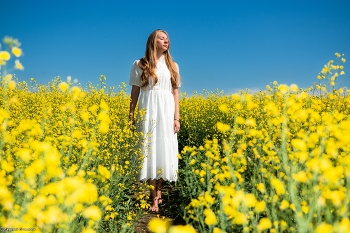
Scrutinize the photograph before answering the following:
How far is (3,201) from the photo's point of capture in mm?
1520

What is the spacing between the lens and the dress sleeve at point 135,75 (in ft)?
12.0

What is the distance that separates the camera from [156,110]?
3.68 metres

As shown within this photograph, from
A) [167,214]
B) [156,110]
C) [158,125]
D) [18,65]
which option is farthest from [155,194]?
[18,65]

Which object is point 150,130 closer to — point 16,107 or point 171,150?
point 171,150

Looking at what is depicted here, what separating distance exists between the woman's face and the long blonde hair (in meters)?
0.03

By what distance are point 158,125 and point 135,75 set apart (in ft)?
1.86

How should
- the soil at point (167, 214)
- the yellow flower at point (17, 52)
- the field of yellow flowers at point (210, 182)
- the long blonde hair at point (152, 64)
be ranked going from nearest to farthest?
the field of yellow flowers at point (210, 182), the yellow flower at point (17, 52), the soil at point (167, 214), the long blonde hair at point (152, 64)

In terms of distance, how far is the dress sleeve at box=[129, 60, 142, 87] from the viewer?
367 centimetres

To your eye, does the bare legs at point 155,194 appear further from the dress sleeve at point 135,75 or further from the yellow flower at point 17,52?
the yellow flower at point 17,52

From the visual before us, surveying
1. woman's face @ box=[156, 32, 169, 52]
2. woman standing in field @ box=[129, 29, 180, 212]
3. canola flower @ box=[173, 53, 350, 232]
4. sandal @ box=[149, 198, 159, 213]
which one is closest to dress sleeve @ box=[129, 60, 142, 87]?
woman standing in field @ box=[129, 29, 180, 212]

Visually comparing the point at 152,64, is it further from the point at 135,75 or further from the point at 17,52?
the point at 17,52

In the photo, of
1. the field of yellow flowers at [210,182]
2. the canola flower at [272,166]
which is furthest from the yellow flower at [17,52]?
the canola flower at [272,166]

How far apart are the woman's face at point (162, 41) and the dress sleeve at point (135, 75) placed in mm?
285

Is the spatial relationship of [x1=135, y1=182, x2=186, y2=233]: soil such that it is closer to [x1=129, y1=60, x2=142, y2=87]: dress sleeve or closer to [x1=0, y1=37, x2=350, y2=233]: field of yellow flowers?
[x1=0, y1=37, x2=350, y2=233]: field of yellow flowers
